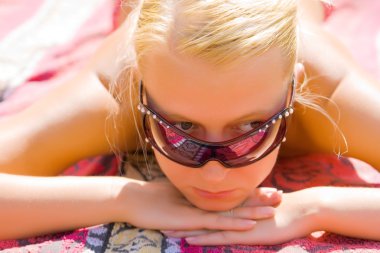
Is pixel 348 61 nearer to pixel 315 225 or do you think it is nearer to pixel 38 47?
pixel 315 225

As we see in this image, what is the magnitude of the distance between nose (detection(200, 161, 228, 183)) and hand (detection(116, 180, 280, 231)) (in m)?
0.11

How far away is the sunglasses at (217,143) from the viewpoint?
47.1 inches

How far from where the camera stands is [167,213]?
4.36 ft

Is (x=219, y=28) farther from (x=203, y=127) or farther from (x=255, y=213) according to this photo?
(x=255, y=213)

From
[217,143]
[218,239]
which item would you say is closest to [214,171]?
[217,143]

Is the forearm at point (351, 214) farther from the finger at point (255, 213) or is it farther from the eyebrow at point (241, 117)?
the eyebrow at point (241, 117)

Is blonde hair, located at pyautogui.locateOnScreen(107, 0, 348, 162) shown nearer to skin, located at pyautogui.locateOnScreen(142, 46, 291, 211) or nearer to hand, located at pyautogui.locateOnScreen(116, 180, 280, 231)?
skin, located at pyautogui.locateOnScreen(142, 46, 291, 211)

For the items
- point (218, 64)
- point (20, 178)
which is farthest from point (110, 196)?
point (218, 64)

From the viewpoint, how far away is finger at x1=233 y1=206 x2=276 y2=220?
1.30 metres

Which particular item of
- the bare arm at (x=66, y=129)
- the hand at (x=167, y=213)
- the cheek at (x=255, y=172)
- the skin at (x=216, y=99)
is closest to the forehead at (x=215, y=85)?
the skin at (x=216, y=99)

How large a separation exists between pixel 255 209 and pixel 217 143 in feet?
0.68

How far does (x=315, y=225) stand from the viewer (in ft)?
4.29

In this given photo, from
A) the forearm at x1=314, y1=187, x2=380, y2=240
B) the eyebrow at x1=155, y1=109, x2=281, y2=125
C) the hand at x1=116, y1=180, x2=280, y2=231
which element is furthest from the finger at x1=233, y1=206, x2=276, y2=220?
the eyebrow at x1=155, y1=109, x2=281, y2=125

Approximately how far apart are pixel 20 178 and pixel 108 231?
0.73ft
